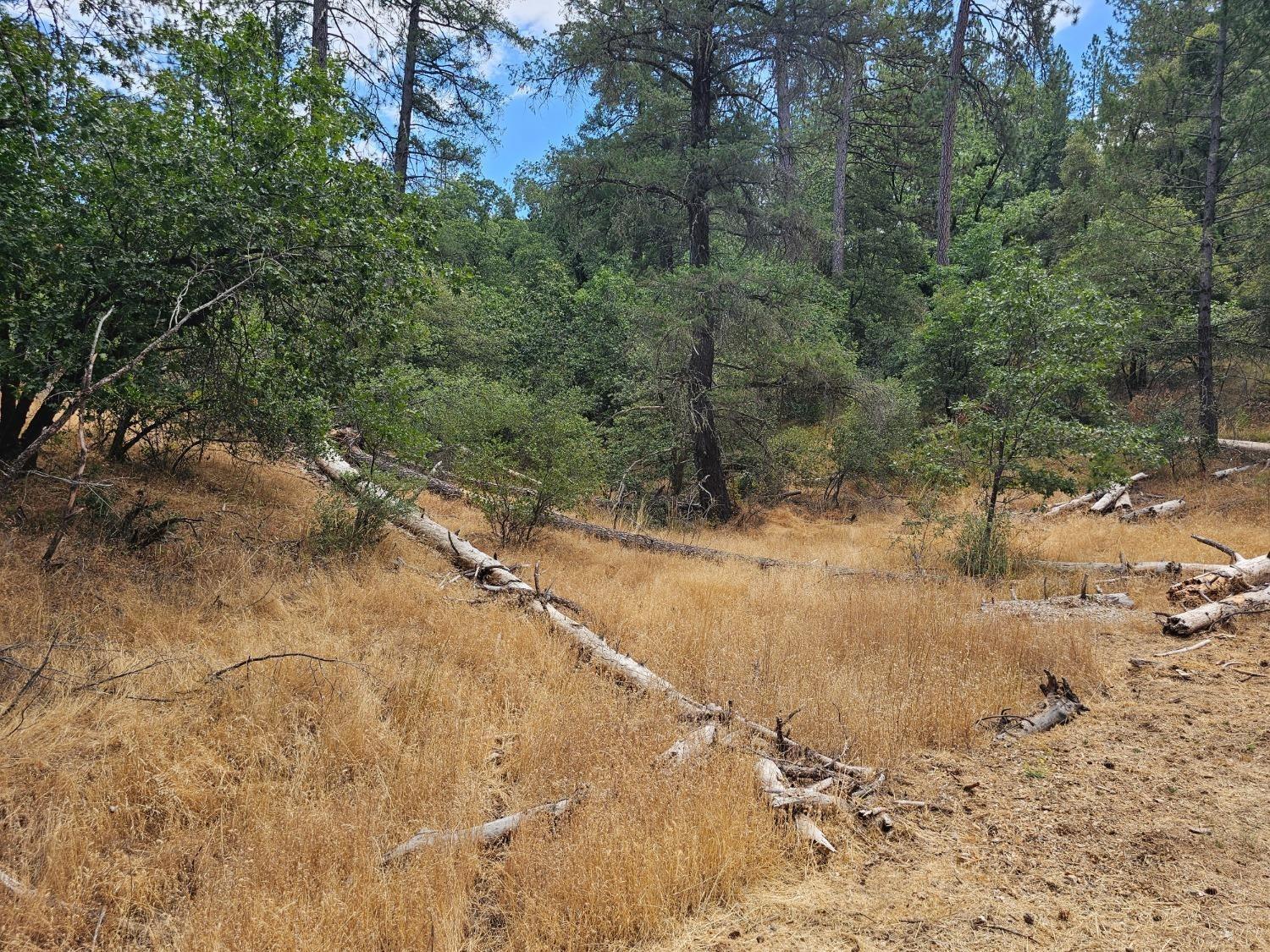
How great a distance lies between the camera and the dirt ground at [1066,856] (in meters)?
2.82

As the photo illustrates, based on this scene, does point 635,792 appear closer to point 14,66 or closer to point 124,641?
point 124,641

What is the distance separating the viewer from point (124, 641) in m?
4.91

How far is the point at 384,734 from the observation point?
418 cm

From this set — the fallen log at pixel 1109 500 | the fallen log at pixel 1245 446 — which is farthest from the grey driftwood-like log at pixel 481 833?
the fallen log at pixel 1245 446

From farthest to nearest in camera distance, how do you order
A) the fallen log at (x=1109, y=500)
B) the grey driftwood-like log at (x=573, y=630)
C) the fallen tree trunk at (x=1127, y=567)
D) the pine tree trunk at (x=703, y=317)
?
the fallen log at (x=1109, y=500) < the pine tree trunk at (x=703, y=317) < the fallen tree trunk at (x=1127, y=567) < the grey driftwood-like log at (x=573, y=630)

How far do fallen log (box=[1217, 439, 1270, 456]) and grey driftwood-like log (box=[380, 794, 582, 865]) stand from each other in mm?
20194

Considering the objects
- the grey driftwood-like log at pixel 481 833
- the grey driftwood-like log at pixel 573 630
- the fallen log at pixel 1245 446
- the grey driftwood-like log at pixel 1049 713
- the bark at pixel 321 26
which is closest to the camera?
the grey driftwood-like log at pixel 481 833

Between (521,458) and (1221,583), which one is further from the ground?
(521,458)

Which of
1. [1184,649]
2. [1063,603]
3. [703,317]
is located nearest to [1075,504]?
[1063,603]

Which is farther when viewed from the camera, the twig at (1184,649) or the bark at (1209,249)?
the bark at (1209,249)

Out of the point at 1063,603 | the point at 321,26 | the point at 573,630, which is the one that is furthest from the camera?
the point at 321,26

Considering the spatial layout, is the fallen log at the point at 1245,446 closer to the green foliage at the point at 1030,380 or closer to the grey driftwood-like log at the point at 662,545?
the green foliage at the point at 1030,380

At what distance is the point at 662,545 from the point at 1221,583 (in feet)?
24.5

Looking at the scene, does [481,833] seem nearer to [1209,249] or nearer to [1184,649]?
[1184,649]
